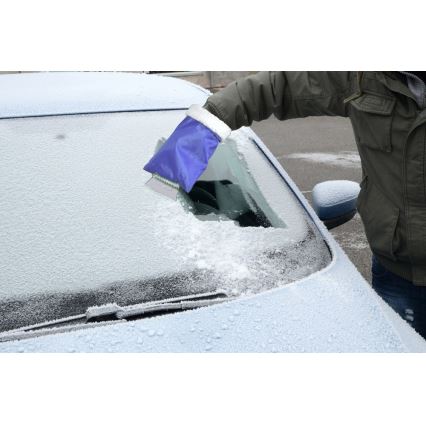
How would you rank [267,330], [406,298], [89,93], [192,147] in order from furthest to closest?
[89,93]
[406,298]
[192,147]
[267,330]

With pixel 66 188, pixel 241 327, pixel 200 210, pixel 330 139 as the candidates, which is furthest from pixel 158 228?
pixel 330 139

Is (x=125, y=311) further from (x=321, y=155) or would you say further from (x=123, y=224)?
(x=321, y=155)

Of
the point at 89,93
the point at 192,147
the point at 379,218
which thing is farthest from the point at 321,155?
the point at 192,147

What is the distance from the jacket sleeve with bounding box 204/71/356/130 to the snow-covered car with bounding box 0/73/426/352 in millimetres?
254

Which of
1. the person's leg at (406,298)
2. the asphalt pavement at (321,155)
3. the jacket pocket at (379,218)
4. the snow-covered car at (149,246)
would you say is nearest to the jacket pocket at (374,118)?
the jacket pocket at (379,218)

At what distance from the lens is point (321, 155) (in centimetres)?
721

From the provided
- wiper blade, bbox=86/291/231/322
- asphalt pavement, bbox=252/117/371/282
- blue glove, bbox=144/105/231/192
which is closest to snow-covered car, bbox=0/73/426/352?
wiper blade, bbox=86/291/231/322

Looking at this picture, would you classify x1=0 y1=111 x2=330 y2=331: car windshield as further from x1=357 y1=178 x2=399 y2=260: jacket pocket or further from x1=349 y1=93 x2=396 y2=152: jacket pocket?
x1=349 y1=93 x2=396 y2=152: jacket pocket

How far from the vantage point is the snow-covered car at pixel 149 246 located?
4.38 ft

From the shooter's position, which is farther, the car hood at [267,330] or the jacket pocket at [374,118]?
the jacket pocket at [374,118]

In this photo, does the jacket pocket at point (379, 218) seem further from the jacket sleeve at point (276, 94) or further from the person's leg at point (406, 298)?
the jacket sleeve at point (276, 94)

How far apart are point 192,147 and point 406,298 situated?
814mm

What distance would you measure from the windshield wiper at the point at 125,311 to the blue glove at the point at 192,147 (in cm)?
28

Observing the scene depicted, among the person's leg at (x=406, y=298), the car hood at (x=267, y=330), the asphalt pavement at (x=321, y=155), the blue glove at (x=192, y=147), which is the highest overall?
the blue glove at (x=192, y=147)
